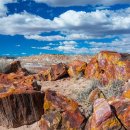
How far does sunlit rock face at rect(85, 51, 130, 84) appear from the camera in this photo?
47.1 ft

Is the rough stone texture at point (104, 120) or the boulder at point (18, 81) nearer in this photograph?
the rough stone texture at point (104, 120)

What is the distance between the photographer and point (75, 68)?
1761 cm

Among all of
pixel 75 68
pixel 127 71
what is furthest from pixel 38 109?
pixel 75 68

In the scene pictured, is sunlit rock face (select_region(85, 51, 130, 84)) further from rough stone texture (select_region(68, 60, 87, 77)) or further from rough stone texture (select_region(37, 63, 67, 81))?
rough stone texture (select_region(37, 63, 67, 81))

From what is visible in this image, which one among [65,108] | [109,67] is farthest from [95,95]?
[109,67]

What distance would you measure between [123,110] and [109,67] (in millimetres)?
5597

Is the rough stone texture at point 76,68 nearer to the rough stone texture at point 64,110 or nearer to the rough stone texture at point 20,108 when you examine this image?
the rough stone texture at point 20,108

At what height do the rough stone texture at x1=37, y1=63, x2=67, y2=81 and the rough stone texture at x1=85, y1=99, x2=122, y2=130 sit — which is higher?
the rough stone texture at x1=37, y1=63, x2=67, y2=81

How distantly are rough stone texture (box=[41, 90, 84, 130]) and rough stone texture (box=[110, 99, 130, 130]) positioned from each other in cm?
104

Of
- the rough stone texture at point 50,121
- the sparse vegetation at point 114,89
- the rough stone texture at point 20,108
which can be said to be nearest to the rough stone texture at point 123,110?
the rough stone texture at point 50,121

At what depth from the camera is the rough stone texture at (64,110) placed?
10258mm

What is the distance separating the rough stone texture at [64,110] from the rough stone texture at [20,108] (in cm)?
42

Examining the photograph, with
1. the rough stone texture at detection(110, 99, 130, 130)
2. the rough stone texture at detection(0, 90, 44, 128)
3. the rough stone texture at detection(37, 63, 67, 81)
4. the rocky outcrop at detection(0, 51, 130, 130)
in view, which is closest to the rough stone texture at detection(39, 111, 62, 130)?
the rocky outcrop at detection(0, 51, 130, 130)

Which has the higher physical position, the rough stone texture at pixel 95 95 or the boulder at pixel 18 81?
the boulder at pixel 18 81
